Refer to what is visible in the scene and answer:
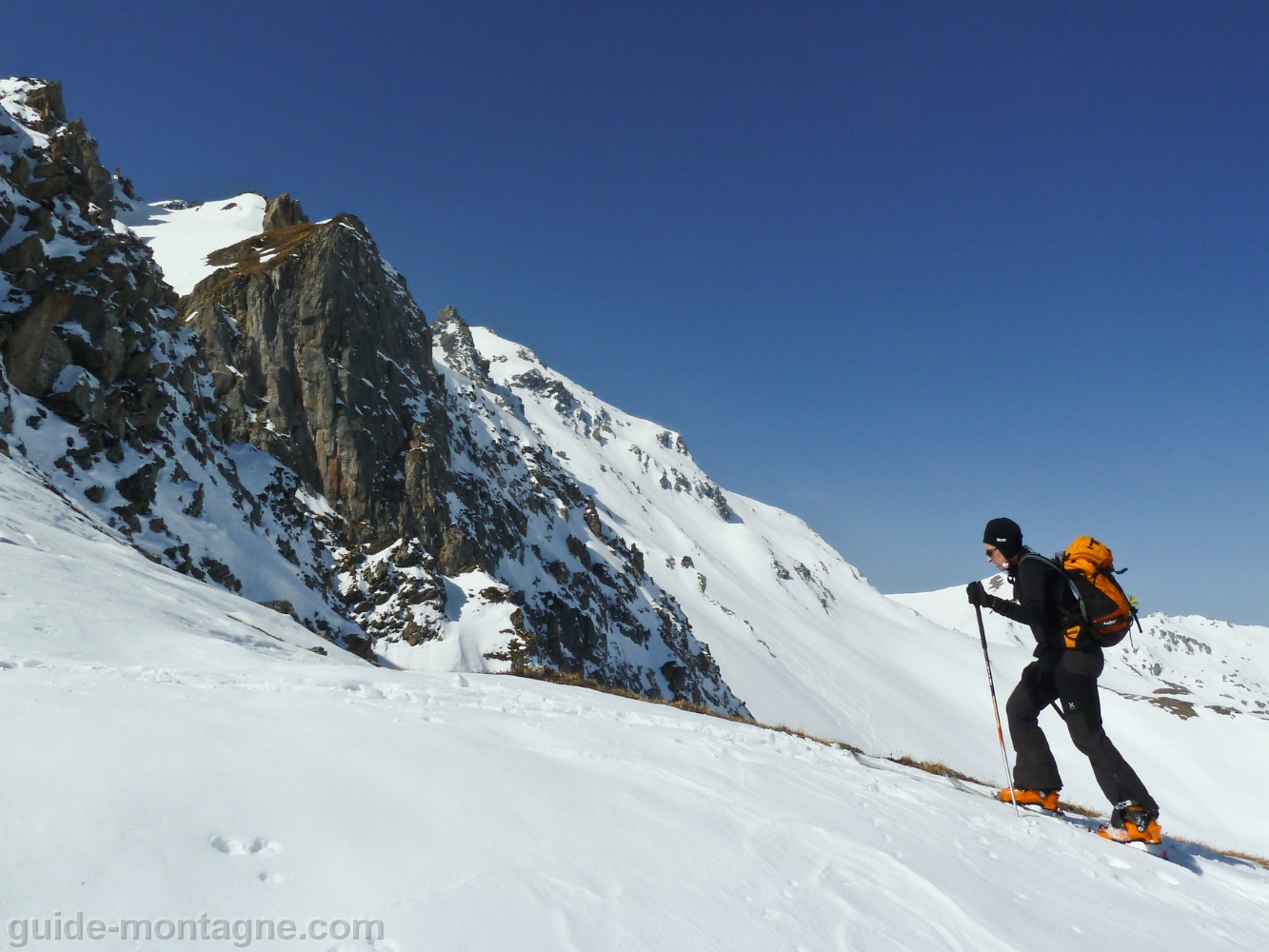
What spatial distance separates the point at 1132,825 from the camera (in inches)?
282

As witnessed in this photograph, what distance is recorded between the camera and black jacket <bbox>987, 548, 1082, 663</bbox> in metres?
7.65

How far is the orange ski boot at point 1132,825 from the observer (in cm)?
710

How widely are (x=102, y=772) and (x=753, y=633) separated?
417 ft

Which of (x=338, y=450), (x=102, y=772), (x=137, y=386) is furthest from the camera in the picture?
(x=338, y=450)

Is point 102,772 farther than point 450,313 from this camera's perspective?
No

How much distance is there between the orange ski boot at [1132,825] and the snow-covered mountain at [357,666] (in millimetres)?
346

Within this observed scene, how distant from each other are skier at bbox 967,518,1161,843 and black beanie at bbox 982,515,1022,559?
1 centimetres

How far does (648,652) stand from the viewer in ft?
248

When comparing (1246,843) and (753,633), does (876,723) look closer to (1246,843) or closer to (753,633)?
(753,633)

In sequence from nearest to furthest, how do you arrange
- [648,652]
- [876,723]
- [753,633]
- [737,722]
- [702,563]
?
[737,722] → [648,652] → [876,723] → [753,633] → [702,563]

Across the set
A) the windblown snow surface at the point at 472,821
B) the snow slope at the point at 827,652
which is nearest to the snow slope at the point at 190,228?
the windblown snow surface at the point at 472,821

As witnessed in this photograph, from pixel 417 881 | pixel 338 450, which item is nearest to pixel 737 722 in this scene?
pixel 417 881

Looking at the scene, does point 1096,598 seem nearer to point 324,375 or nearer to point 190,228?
point 324,375

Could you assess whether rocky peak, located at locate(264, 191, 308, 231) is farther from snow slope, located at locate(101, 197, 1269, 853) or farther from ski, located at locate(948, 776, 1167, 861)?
ski, located at locate(948, 776, 1167, 861)
